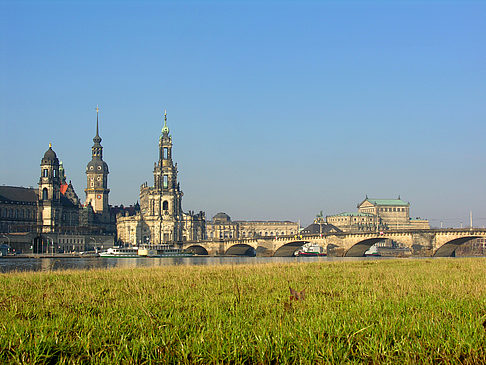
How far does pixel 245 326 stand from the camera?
45.8 ft

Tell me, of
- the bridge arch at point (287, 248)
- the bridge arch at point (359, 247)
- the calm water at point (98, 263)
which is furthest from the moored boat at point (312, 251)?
the calm water at point (98, 263)

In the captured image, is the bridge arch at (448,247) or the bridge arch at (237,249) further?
the bridge arch at (237,249)

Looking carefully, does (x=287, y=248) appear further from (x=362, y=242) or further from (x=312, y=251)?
(x=362, y=242)

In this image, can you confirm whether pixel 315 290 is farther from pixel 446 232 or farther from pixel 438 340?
pixel 446 232

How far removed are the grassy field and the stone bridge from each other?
385 ft

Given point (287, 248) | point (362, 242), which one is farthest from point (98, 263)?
point (287, 248)

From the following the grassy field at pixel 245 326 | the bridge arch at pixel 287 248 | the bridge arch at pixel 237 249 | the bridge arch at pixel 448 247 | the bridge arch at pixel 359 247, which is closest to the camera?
the grassy field at pixel 245 326

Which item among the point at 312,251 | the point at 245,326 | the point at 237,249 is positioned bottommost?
the point at 312,251

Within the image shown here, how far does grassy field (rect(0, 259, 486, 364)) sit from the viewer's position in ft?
37.2

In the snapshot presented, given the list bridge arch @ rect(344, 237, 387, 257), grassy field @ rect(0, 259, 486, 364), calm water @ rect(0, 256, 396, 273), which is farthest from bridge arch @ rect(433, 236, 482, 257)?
grassy field @ rect(0, 259, 486, 364)

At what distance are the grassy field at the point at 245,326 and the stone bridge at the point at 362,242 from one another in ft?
385

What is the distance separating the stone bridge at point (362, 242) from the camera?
138 m

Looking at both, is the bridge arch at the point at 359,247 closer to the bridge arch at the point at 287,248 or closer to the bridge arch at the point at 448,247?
the bridge arch at the point at 448,247

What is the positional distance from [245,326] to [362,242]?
458 ft
